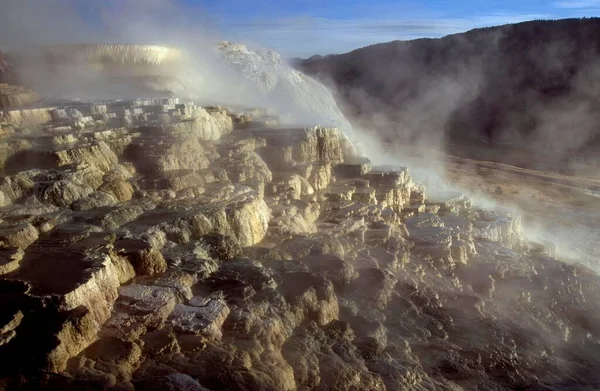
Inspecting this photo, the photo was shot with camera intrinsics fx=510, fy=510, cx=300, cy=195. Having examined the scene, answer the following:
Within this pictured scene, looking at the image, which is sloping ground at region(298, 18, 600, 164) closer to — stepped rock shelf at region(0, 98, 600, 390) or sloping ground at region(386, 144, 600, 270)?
sloping ground at region(386, 144, 600, 270)

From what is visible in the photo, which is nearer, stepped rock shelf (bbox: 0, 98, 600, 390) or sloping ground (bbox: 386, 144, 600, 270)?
stepped rock shelf (bbox: 0, 98, 600, 390)

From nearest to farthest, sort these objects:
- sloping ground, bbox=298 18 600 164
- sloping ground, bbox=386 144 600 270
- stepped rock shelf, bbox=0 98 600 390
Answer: stepped rock shelf, bbox=0 98 600 390 < sloping ground, bbox=386 144 600 270 < sloping ground, bbox=298 18 600 164

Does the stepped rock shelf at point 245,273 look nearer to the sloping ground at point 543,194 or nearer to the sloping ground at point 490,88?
the sloping ground at point 543,194

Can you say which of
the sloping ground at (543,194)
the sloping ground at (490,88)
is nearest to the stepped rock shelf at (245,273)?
the sloping ground at (543,194)

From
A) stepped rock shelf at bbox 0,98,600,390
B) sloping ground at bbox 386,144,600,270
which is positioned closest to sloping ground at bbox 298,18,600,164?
sloping ground at bbox 386,144,600,270

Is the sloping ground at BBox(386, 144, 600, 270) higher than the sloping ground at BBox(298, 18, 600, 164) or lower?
lower

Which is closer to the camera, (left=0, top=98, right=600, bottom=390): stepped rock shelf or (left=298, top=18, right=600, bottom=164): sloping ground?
(left=0, top=98, right=600, bottom=390): stepped rock shelf

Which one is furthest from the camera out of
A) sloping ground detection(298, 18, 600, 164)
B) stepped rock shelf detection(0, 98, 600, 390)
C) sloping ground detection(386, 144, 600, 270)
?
sloping ground detection(298, 18, 600, 164)
